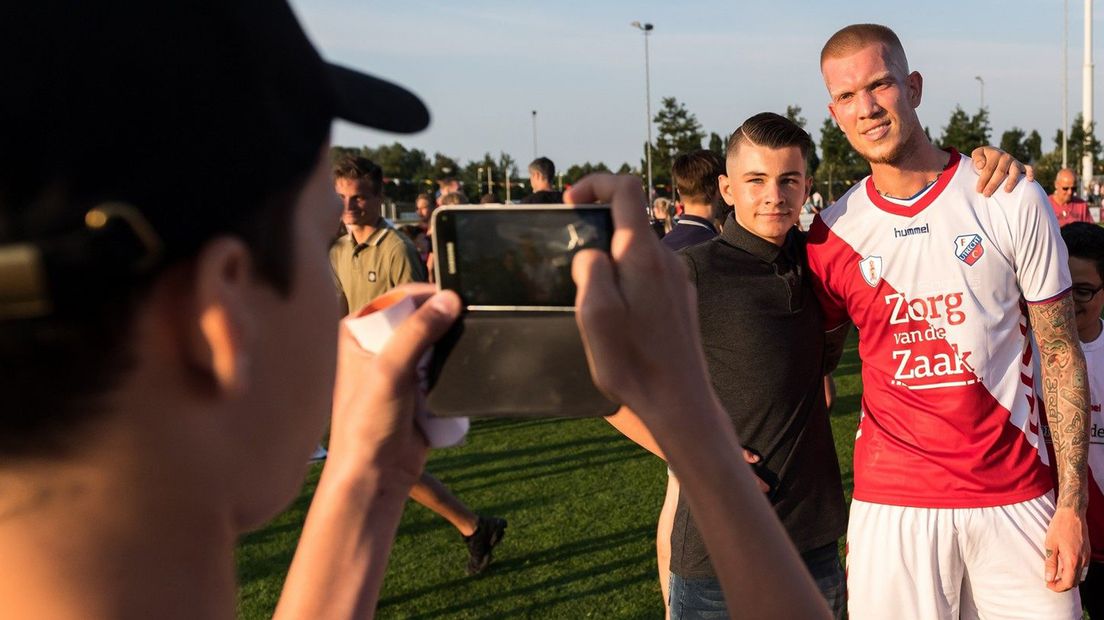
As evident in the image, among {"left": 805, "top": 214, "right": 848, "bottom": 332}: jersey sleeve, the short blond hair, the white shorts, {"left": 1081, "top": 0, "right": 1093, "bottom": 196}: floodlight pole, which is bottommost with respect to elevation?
the white shorts

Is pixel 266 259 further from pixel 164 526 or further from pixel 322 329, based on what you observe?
pixel 164 526

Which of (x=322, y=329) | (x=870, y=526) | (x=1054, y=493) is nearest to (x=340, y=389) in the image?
(x=322, y=329)

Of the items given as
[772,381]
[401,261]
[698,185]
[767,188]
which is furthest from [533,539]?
[767,188]

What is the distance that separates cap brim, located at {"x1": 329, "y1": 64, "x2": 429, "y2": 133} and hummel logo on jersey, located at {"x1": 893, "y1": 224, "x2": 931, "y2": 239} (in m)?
2.75

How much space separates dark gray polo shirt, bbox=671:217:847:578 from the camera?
10.4 ft

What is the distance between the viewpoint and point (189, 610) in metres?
0.73

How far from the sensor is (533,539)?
5.65m

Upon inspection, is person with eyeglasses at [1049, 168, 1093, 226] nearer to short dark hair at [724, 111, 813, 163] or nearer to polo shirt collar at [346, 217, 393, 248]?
polo shirt collar at [346, 217, 393, 248]

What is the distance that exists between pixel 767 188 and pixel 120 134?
301cm

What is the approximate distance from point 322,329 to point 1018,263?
2.94 m

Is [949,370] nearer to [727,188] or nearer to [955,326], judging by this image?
[955,326]

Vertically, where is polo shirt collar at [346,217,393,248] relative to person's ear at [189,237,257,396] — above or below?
above

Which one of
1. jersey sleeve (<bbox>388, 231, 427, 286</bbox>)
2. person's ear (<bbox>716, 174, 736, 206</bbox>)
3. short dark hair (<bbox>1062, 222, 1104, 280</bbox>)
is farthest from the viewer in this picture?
jersey sleeve (<bbox>388, 231, 427, 286</bbox>)

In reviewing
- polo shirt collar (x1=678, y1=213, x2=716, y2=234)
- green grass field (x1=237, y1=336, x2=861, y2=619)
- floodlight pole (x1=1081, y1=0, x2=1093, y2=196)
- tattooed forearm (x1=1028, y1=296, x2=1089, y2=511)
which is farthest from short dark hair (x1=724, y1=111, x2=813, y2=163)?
floodlight pole (x1=1081, y1=0, x2=1093, y2=196)
